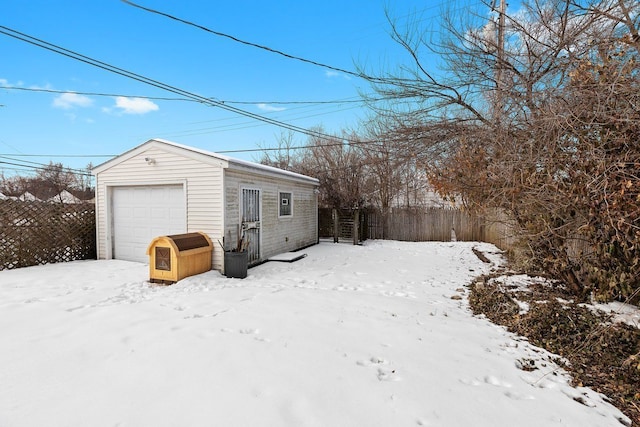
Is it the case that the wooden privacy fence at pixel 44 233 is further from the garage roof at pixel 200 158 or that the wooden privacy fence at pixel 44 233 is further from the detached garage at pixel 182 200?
the garage roof at pixel 200 158

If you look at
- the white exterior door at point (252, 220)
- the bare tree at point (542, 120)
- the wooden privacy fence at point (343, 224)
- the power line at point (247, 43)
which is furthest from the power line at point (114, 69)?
the bare tree at point (542, 120)

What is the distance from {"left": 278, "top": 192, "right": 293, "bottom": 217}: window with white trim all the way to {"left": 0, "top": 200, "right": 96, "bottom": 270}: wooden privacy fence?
492 centimetres

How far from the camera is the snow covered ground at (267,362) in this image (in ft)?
6.83

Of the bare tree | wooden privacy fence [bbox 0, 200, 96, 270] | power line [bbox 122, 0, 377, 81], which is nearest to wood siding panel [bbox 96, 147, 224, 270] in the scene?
wooden privacy fence [bbox 0, 200, 96, 270]

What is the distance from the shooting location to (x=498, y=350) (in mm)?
3178

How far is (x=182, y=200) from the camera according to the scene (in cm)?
719

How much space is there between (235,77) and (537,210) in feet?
35.7

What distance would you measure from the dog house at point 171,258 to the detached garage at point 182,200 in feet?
2.06

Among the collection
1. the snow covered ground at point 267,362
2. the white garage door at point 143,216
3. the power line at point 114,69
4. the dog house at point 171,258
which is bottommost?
the snow covered ground at point 267,362

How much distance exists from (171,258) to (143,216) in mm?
2680

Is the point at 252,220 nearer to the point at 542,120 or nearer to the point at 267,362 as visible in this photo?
the point at 267,362

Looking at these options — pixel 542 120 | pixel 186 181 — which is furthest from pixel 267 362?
pixel 186 181

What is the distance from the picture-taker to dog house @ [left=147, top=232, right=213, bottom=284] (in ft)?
18.7

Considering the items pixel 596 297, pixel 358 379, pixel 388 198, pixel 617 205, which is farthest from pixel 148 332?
pixel 388 198
